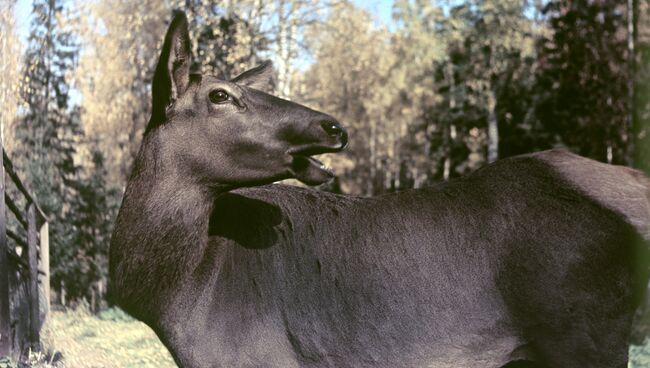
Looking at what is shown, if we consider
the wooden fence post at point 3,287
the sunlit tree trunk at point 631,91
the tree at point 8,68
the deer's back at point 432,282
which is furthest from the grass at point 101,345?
the sunlit tree trunk at point 631,91

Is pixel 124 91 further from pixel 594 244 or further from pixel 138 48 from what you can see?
pixel 594 244

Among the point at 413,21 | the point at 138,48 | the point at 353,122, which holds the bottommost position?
the point at 353,122

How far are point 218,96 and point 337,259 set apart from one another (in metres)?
1.17

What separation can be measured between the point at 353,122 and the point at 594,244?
110ft

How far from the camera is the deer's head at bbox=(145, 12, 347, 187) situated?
13.7ft

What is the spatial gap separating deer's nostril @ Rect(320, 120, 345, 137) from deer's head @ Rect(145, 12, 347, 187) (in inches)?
3.8

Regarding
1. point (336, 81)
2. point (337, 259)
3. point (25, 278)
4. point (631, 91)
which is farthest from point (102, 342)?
point (336, 81)

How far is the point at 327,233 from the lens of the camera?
430cm

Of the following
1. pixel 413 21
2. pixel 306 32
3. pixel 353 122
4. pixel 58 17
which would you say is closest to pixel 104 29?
pixel 58 17

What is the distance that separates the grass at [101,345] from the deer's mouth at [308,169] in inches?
137

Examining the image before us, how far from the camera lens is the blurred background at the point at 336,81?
45.7ft

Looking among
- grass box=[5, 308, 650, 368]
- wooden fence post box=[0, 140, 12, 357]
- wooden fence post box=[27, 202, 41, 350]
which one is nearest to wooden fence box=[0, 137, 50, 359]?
wooden fence post box=[27, 202, 41, 350]

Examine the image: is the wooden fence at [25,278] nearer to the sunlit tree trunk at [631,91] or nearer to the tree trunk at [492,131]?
the sunlit tree trunk at [631,91]

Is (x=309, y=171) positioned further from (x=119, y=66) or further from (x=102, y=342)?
(x=119, y=66)
